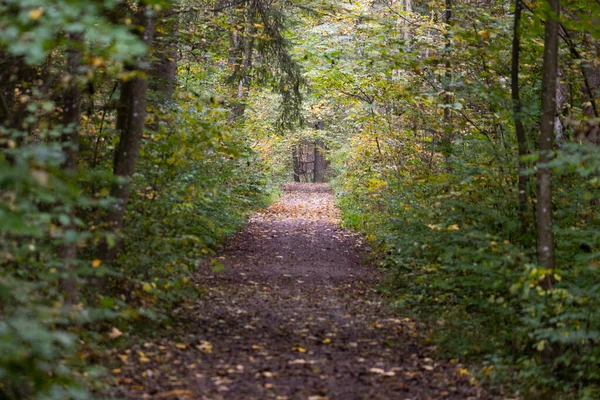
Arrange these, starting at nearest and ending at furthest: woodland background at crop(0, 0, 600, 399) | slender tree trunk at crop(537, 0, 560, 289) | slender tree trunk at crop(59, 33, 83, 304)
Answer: woodland background at crop(0, 0, 600, 399)
slender tree trunk at crop(59, 33, 83, 304)
slender tree trunk at crop(537, 0, 560, 289)

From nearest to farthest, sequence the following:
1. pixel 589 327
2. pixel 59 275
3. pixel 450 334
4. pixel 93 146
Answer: pixel 59 275 → pixel 589 327 → pixel 450 334 → pixel 93 146

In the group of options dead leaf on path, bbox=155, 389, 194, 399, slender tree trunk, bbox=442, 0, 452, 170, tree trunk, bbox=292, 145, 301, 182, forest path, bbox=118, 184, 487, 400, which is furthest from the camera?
tree trunk, bbox=292, 145, 301, 182

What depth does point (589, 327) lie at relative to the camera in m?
6.04

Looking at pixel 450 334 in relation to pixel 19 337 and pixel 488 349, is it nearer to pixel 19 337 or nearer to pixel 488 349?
pixel 488 349

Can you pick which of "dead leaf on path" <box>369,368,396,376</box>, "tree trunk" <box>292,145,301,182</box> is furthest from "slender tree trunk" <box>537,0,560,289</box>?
"tree trunk" <box>292,145,301,182</box>

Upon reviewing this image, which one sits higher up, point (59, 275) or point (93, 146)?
point (93, 146)

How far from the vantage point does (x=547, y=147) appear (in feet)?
20.1

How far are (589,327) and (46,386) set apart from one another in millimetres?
5265

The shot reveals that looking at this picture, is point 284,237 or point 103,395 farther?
point 284,237

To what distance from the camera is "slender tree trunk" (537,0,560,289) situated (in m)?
6.08

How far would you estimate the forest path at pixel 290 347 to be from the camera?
5199 mm

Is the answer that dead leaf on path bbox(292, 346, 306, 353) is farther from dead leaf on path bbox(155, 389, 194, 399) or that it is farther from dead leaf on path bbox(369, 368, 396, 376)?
dead leaf on path bbox(155, 389, 194, 399)

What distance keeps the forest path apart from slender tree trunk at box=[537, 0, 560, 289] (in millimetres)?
1480

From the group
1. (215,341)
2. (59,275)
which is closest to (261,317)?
(215,341)
